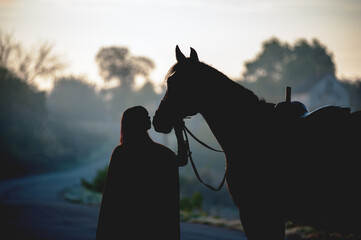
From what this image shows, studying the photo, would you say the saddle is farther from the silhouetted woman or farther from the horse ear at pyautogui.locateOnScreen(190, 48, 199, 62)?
the silhouetted woman

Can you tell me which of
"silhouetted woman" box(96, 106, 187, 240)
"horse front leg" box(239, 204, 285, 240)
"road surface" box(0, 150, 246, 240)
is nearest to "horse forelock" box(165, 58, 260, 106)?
"silhouetted woman" box(96, 106, 187, 240)

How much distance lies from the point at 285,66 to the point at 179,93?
225 ft

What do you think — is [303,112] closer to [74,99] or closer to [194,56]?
[194,56]

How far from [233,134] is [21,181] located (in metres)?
22.2

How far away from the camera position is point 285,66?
68750 mm

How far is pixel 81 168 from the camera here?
3306 cm

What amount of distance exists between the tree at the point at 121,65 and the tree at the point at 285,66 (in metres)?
39.9

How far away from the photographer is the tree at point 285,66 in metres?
65.4

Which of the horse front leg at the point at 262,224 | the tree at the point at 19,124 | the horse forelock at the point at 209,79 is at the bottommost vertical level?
the horse front leg at the point at 262,224

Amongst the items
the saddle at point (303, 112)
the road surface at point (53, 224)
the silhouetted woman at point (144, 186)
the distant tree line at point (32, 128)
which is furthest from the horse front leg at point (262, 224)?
the distant tree line at point (32, 128)

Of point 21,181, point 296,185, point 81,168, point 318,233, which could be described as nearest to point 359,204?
point 296,185

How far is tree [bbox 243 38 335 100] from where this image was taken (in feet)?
215

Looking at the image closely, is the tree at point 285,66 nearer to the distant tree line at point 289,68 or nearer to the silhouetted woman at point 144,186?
the distant tree line at point 289,68

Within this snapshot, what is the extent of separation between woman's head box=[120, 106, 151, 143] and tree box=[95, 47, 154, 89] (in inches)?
3978
